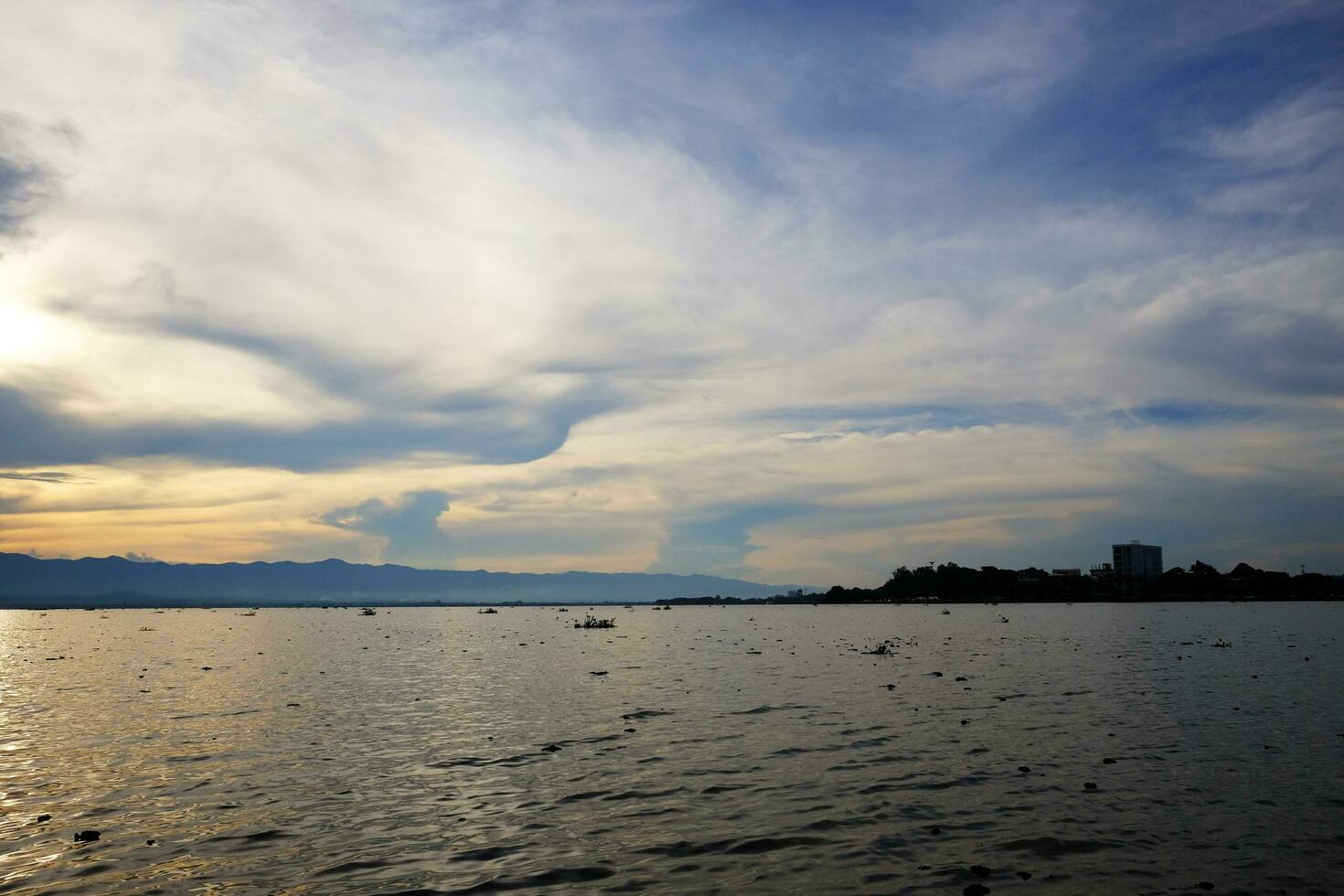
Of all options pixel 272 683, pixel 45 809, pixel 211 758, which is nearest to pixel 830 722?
pixel 211 758

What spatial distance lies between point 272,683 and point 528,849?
4789 centimetres

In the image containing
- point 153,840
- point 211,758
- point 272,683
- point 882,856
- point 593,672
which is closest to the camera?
point 882,856

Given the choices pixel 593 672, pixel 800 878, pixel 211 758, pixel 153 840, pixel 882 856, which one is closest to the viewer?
pixel 800 878

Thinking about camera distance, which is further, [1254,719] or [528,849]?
[1254,719]

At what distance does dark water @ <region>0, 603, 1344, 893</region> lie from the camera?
62.5ft

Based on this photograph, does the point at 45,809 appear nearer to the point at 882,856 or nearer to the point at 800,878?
the point at 800,878

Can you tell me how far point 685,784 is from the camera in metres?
27.3

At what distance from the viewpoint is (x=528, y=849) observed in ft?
67.3

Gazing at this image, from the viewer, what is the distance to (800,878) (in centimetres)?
1847

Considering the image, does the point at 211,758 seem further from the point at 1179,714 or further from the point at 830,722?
the point at 1179,714

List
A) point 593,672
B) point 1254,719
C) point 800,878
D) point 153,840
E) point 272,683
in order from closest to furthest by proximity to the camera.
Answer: point 800,878 → point 153,840 → point 1254,719 → point 272,683 → point 593,672

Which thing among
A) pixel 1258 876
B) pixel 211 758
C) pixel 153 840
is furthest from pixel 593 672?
pixel 1258 876

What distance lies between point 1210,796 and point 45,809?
118ft

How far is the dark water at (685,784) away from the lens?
19047 millimetres
